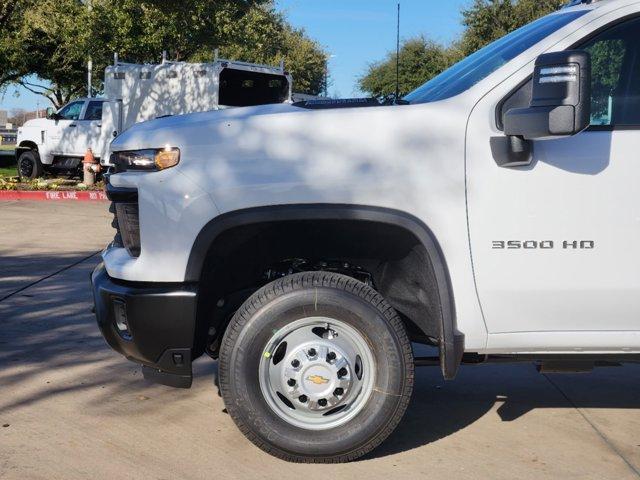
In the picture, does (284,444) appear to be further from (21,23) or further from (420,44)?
(420,44)

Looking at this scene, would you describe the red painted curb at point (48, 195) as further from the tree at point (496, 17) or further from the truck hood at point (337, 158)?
the tree at point (496, 17)

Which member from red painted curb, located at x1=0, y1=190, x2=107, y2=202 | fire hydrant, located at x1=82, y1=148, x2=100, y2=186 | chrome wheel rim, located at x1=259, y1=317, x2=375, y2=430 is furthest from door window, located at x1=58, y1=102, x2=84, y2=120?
chrome wheel rim, located at x1=259, y1=317, x2=375, y2=430

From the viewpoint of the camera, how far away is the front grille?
4289 millimetres

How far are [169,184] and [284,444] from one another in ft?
4.30

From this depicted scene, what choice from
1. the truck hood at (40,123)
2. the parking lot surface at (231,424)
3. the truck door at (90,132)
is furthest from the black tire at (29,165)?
the parking lot surface at (231,424)

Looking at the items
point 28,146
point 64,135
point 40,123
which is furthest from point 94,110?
point 28,146

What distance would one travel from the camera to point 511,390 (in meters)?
5.70

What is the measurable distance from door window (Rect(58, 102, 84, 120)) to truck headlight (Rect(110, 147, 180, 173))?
18.4 metres

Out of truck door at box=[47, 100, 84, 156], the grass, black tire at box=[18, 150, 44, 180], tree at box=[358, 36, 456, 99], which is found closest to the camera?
truck door at box=[47, 100, 84, 156]

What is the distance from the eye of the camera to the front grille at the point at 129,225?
14.1ft

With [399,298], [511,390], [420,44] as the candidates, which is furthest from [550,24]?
[420,44]

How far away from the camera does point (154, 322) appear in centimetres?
414

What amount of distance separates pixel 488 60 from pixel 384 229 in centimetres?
107

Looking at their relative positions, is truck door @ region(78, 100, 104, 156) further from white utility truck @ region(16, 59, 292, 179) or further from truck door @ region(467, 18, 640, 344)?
truck door @ region(467, 18, 640, 344)
